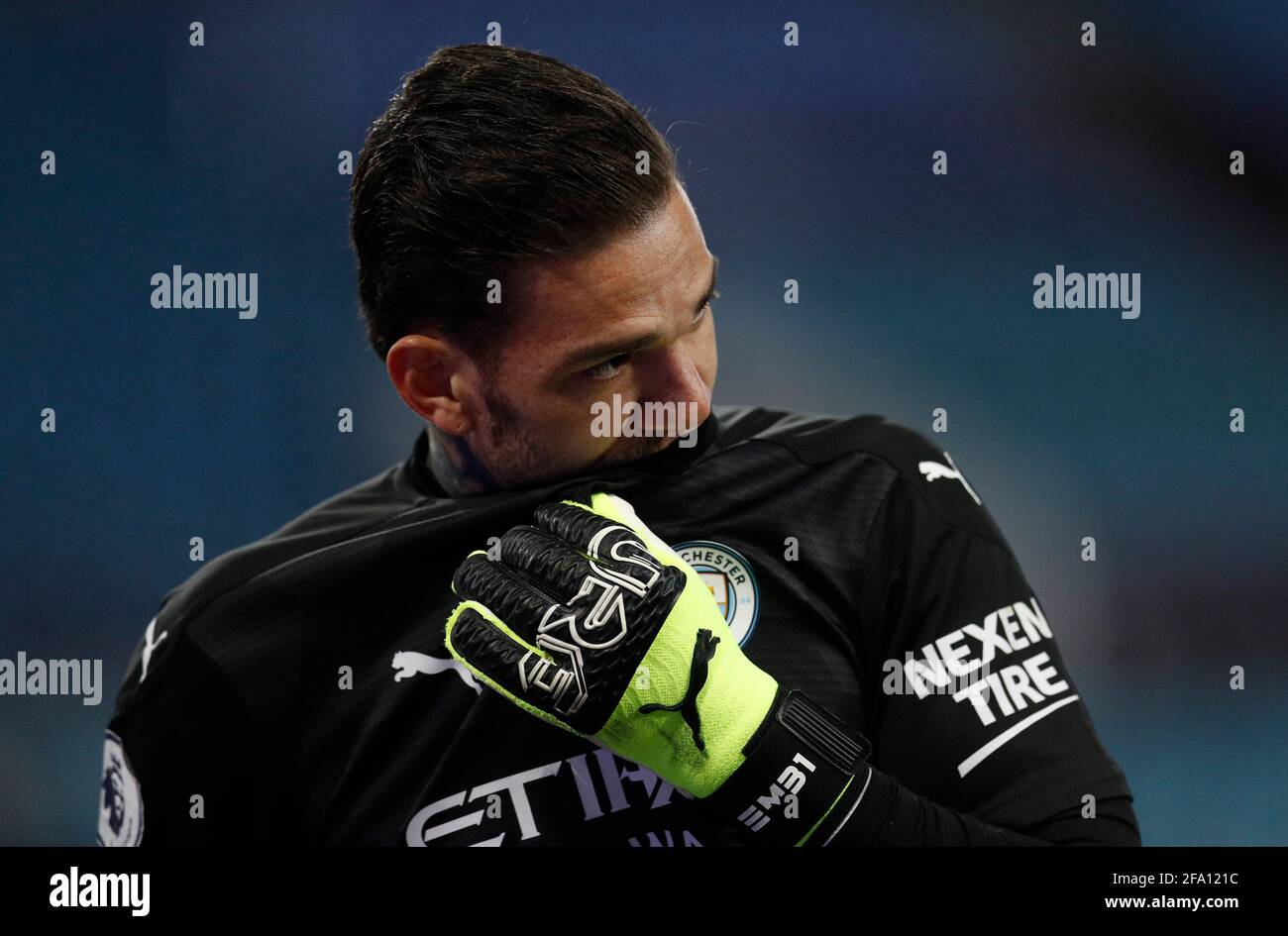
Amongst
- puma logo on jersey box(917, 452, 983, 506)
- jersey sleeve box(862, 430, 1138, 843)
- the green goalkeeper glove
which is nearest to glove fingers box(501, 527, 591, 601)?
the green goalkeeper glove

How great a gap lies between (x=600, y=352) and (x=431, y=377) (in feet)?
0.94

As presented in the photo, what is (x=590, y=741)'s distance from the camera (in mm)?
1675

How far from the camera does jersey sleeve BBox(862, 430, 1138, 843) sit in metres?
1.58

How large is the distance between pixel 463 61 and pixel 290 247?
0.55m

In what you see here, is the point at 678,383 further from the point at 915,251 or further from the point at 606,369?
the point at 915,251

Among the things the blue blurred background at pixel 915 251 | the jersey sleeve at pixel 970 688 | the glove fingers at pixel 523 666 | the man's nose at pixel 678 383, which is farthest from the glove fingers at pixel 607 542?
the blue blurred background at pixel 915 251

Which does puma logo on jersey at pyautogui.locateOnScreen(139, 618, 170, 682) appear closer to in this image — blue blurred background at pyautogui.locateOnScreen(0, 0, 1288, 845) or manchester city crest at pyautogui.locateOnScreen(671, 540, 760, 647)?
blue blurred background at pyautogui.locateOnScreen(0, 0, 1288, 845)

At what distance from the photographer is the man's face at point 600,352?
1.63 metres

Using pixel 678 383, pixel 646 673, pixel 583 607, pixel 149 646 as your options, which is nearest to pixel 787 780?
pixel 646 673

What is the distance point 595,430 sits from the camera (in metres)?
1.71

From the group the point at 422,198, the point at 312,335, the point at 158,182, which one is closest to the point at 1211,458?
the point at 422,198

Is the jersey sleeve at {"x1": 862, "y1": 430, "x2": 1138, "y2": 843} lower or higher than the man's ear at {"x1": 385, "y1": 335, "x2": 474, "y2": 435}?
lower

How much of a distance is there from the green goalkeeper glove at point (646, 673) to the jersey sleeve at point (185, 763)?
48cm

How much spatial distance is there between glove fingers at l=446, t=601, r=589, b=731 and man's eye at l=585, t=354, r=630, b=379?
361 millimetres
